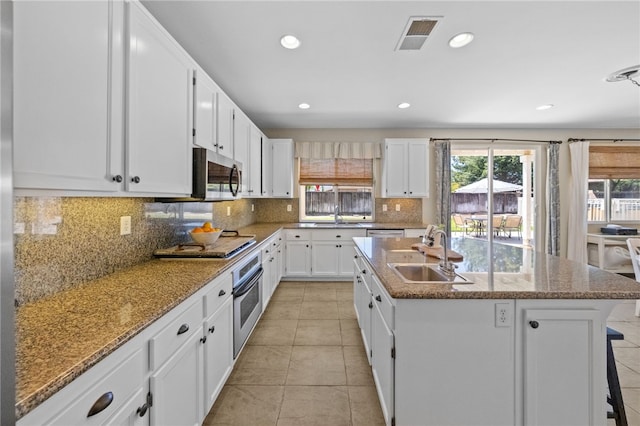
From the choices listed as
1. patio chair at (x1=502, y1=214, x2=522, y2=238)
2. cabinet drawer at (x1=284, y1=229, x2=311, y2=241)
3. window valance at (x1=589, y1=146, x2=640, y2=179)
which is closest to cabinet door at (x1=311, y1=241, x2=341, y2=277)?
cabinet drawer at (x1=284, y1=229, x2=311, y2=241)

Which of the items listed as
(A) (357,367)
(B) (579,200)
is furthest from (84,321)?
(B) (579,200)

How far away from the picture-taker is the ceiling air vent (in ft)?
6.77

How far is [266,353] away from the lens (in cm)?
249

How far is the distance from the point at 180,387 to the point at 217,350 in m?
0.46

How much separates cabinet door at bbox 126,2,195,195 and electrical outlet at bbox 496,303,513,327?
70.9 inches

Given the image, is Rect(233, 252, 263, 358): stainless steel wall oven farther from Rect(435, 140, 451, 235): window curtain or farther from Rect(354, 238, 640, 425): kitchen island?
Rect(435, 140, 451, 235): window curtain

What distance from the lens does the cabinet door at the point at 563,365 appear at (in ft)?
4.48

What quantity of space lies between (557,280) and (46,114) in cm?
229

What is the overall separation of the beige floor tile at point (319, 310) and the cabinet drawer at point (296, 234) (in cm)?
116

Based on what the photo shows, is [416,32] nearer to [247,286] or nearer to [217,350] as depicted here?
[247,286]

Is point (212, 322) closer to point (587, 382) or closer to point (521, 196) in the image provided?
point (587, 382)

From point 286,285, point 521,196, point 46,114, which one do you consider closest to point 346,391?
point 46,114

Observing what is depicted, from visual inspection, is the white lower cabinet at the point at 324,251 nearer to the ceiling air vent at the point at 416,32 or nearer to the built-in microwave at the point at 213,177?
the built-in microwave at the point at 213,177

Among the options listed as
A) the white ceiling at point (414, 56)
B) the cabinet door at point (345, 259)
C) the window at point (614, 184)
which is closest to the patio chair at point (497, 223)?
the window at point (614, 184)
